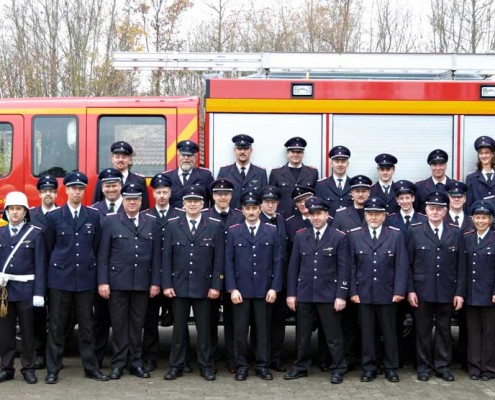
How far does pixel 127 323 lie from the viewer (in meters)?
7.41

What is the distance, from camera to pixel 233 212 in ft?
25.4

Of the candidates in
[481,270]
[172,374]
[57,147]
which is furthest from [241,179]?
[481,270]

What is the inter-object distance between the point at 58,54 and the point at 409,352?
15.3 metres

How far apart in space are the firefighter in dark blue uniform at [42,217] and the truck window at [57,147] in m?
0.37

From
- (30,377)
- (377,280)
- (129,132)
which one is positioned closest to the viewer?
(30,377)

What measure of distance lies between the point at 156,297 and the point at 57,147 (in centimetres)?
194

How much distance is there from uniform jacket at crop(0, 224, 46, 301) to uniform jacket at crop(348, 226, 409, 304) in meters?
2.87

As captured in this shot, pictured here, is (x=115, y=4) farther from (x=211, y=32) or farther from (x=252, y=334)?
(x=252, y=334)

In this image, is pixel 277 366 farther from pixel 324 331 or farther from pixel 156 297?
pixel 156 297

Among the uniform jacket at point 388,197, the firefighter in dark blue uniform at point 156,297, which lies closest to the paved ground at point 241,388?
the firefighter in dark blue uniform at point 156,297

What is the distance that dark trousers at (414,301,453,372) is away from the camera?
744 cm

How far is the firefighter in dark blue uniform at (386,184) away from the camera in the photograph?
8.02m

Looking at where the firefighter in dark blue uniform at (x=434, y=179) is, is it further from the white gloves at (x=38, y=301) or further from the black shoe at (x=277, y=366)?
the white gloves at (x=38, y=301)

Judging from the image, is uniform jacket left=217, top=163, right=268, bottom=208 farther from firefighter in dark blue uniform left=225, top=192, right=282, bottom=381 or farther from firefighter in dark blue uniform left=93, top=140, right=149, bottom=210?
firefighter in dark blue uniform left=93, top=140, right=149, bottom=210
